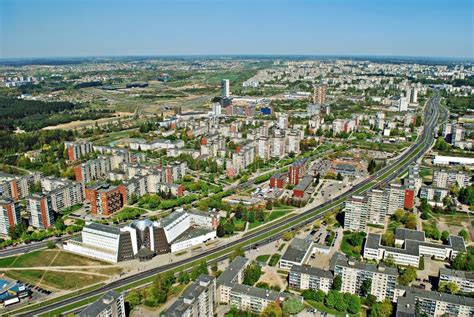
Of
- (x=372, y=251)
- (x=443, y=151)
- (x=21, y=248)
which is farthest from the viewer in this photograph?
(x=443, y=151)

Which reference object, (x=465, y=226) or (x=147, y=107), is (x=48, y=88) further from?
(x=465, y=226)

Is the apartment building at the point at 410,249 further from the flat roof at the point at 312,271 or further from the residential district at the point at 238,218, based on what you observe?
the flat roof at the point at 312,271

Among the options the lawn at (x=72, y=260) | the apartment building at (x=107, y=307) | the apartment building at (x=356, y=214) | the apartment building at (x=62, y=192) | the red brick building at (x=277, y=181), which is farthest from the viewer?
the red brick building at (x=277, y=181)

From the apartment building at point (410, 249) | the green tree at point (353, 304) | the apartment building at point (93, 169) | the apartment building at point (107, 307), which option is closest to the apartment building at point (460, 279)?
the apartment building at point (410, 249)

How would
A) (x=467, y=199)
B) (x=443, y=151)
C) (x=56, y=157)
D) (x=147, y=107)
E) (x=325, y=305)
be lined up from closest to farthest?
(x=325, y=305)
(x=467, y=199)
(x=56, y=157)
(x=443, y=151)
(x=147, y=107)

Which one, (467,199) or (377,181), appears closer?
(467,199)


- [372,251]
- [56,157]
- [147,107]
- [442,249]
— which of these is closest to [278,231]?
[372,251]

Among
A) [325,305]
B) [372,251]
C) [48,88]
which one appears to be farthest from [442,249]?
[48,88]
